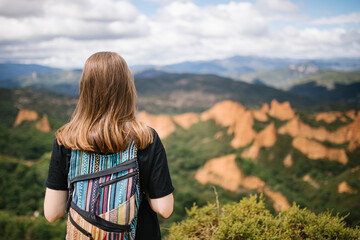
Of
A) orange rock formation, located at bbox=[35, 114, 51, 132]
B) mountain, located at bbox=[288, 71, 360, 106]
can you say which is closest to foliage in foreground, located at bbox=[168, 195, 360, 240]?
orange rock formation, located at bbox=[35, 114, 51, 132]

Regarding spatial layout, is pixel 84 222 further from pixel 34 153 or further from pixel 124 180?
pixel 34 153

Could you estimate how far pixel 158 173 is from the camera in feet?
5.20

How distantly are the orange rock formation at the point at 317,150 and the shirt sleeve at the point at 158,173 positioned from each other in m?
44.7

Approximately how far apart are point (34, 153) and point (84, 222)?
58.5m

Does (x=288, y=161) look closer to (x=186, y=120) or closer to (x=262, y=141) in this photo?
(x=262, y=141)

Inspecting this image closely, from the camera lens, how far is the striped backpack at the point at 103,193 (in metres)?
1.51

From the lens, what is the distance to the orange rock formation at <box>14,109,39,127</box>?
Answer: 6115 centimetres

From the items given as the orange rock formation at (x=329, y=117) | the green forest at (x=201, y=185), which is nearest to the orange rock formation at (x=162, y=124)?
the green forest at (x=201, y=185)

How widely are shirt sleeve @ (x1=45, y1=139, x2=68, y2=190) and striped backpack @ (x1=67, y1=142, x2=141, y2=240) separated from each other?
8 centimetres

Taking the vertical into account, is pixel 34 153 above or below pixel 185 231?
below

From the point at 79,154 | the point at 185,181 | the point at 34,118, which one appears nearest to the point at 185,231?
the point at 79,154

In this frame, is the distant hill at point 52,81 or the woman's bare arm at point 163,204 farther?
the distant hill at point 52,81

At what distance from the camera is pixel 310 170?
128 feet

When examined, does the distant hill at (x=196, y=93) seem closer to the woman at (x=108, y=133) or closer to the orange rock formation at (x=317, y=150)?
the orange rock formation at (x=317, y=150)
